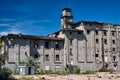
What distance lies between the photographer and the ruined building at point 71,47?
6600cm

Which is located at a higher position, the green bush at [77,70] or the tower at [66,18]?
the tower at [66,18]

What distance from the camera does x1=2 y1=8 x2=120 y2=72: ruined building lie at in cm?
6600

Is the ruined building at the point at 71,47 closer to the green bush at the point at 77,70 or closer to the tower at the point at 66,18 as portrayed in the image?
the tower at the point at 66,18

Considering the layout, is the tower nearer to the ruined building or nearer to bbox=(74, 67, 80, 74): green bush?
the ruined building

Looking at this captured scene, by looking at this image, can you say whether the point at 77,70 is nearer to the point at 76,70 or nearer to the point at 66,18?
the point at 76,70

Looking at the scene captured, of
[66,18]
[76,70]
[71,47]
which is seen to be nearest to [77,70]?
[76,70]

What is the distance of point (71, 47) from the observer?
71062mm

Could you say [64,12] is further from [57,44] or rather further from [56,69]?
[56,69]

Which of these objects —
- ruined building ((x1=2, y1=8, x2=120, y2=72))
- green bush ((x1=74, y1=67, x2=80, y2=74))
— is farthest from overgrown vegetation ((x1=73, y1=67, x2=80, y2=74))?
ruined building ((x1=2, y1=8, x2=120, y2=72))

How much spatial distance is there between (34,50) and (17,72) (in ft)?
24.6

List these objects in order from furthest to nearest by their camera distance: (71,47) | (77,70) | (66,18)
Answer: (66,18) < (71,47) < (77,70)

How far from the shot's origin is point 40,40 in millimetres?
68688

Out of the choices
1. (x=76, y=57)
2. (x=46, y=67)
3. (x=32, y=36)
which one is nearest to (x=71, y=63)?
(x=76, y=57)

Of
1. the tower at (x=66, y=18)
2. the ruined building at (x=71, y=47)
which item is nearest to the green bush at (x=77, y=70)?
the ruined building at (x=71, y=47)
